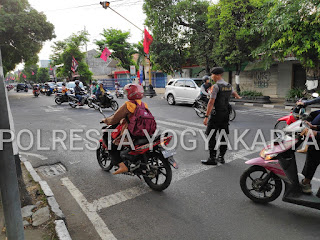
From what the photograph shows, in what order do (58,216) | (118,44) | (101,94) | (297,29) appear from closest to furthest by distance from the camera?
(58,216) < (297,29) < (101,94) < (118,44)

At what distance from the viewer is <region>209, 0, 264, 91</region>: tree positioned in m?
14.3

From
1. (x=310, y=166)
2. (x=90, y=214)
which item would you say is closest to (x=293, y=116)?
(x=310, y=166)

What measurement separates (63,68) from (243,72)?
101ft

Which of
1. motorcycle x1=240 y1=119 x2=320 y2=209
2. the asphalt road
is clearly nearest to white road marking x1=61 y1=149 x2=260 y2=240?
the asphalt road

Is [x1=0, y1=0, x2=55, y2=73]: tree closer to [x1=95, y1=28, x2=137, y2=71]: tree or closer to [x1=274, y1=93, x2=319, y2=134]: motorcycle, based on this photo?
[x1=95, y1=28, x2=137, y2=71]: tree

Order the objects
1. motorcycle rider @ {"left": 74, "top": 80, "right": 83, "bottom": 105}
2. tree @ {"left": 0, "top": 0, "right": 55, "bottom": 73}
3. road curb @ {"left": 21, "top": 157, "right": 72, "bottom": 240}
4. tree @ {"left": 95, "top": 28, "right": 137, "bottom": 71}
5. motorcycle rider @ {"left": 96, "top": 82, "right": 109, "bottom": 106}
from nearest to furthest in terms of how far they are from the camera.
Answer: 1. road curb @ {"left": 21, "top": 157, "right": 72, "bottom": 240}
2. motorcycle rider @ {"left": 96, "top": 82, "right": 109, "bottom": 106}
3. motorcycle rider @ {"left": 74, "top": 80, "right": 83, "bottom": 105}
4. tree @ {"left": 0, "top": 0, "right": 55, "bottom": 73}
5. tree @ {"left": 95, "top": 28, "right": 137, "bottom": 71}

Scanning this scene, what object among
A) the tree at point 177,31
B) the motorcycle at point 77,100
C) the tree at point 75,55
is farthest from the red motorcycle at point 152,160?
the tree at point 75,55

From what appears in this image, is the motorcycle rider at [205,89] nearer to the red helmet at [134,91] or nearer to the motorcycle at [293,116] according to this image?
the motorcycle at [293,116]

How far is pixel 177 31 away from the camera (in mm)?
19078

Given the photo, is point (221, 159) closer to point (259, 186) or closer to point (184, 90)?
point (259, 186)

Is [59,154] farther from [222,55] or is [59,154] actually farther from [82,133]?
[222,55]

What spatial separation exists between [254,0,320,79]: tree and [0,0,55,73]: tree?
19.5 meters

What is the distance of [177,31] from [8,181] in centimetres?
1866

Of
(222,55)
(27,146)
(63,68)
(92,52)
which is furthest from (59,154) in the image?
(92,52)
